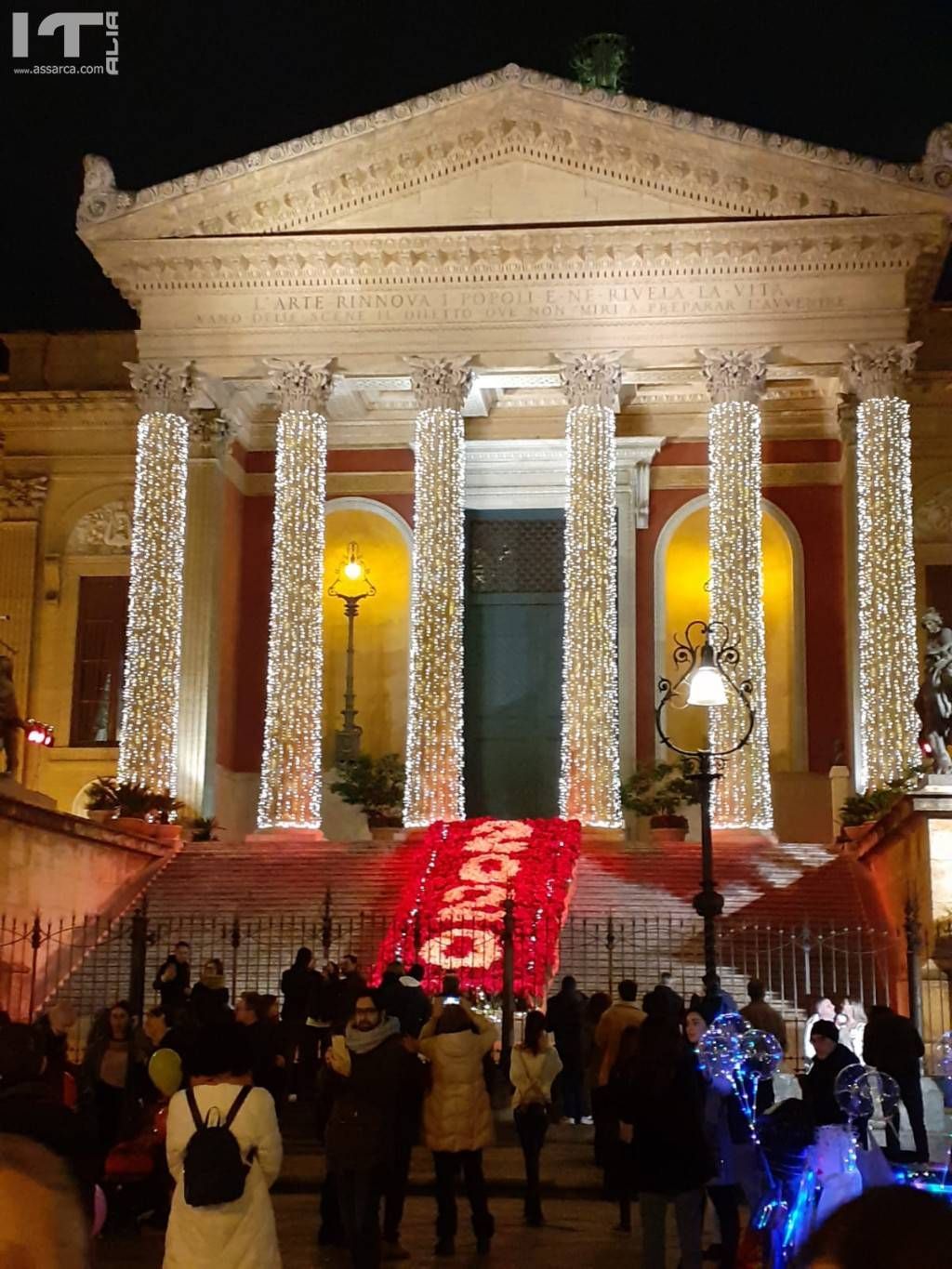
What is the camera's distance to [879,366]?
29578mm

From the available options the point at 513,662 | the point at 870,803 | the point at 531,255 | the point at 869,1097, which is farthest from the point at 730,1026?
the point at 513,662

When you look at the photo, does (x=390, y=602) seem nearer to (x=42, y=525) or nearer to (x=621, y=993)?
(x=42, y=525)

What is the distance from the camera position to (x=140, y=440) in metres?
30.6

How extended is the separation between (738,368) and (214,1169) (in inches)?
979

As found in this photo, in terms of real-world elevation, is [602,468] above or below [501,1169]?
above

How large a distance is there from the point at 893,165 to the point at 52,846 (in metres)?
16.9

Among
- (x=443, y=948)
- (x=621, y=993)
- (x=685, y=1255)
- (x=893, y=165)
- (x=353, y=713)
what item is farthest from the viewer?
(x=353, y=713)

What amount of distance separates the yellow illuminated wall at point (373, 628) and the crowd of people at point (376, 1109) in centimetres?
1997

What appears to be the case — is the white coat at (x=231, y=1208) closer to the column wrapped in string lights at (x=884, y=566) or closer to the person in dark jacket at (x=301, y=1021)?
the person in dark jacket at (x=301, y=1021)

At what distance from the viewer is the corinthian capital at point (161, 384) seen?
30.7 m

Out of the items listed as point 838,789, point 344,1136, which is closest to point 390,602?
point 838,789

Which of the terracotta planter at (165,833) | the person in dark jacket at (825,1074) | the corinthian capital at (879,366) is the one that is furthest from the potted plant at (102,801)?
the person in dark jacket at (825,1074)

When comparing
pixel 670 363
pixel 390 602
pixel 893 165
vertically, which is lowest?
pixel 390 602

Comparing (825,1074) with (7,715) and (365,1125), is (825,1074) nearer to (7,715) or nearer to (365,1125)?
(365,1125)
